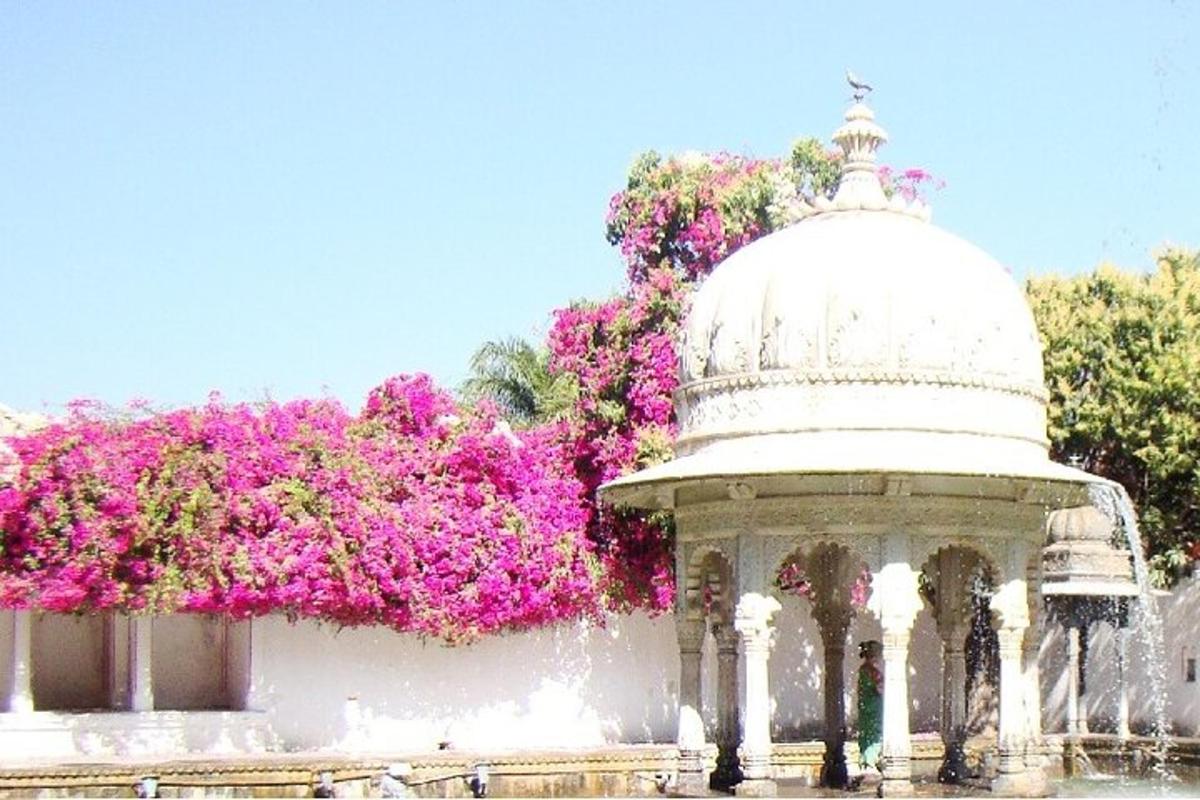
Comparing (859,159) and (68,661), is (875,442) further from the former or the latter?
(68,661)

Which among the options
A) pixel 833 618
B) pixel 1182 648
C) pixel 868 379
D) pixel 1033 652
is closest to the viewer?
pixel 868 379

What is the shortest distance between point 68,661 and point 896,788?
1498 centimetres

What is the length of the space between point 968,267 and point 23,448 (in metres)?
10.7

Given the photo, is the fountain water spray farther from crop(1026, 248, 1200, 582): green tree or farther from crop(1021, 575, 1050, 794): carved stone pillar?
crop(1021, 575, 1050, 794): carved stone pillar

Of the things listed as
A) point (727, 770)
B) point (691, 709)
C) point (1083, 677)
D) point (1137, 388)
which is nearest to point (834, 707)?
point (727, 770)

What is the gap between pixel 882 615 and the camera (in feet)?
52.1

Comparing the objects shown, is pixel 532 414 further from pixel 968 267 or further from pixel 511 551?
pixel 968 267

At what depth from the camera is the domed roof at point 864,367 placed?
1591cm

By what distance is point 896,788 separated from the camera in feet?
51.3

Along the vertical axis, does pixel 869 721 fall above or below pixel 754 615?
below

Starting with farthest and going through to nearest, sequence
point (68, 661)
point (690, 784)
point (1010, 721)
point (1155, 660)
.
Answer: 1. point (68, 661)
2. point (1155, 660)
3. point (690, 784)
4. point (1010, 721)

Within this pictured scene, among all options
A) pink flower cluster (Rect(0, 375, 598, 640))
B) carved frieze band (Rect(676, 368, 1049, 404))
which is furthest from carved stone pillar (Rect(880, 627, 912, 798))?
pink flower cluster (Rect(0, 375, 598, 640))

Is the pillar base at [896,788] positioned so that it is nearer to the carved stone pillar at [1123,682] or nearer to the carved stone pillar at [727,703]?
the carved stone pillar at [727,703]

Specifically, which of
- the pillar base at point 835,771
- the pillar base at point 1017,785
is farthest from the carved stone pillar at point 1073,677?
the pillar base at point 1017,785
